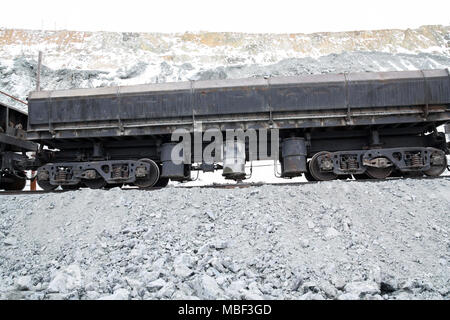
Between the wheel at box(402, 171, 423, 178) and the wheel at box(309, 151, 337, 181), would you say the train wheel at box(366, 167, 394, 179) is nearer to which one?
the wheel at box(402, 171, 423, 178)

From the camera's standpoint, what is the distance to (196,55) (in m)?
37.6

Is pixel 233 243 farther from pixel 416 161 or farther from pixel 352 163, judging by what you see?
pixel 416 161

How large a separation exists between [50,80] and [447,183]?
33.8 m

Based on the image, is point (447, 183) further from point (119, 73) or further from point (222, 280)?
point (119, 73)

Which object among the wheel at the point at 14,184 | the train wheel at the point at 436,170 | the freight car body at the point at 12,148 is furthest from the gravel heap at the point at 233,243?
the wheel at the point at 14,184

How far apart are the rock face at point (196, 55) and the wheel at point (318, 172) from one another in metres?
24.8

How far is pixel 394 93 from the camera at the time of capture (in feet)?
25.4

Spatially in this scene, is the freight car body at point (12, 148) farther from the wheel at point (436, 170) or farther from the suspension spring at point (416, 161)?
the wheel at point (436, 170)

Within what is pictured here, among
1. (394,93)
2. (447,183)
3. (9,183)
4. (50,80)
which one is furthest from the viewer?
(50,80)

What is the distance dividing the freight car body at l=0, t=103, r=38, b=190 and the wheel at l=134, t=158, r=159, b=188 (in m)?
3.54

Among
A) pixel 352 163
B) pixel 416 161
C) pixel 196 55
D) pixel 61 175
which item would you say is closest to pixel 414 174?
pixel 416 161

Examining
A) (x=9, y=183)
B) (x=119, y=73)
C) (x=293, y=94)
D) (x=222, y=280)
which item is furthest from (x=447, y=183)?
(x=119, y=73)

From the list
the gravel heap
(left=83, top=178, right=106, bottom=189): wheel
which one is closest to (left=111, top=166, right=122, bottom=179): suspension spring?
(left=83, top=178, right=106, bottom=189): wheel

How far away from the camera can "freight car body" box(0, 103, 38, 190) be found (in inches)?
341
